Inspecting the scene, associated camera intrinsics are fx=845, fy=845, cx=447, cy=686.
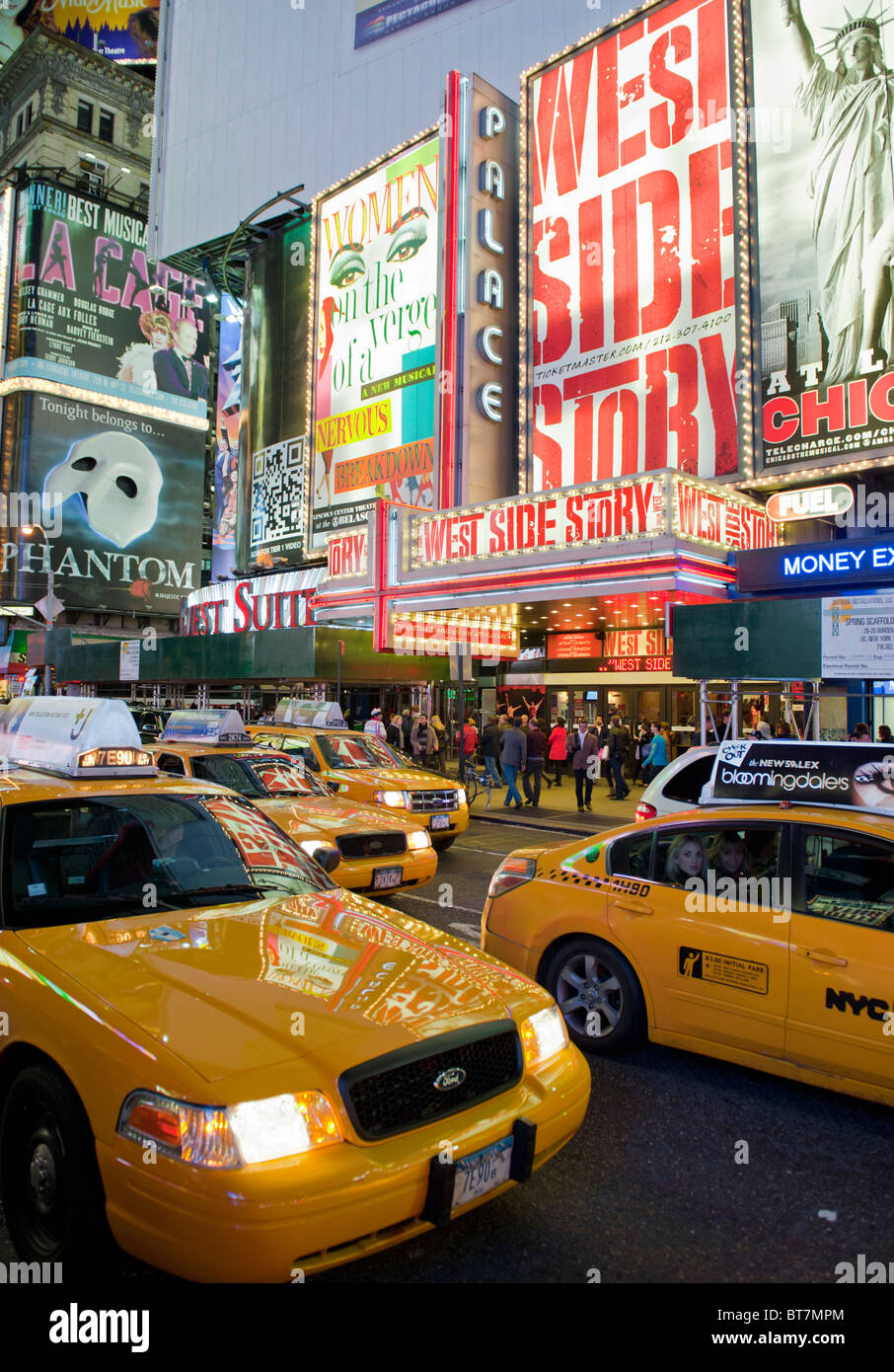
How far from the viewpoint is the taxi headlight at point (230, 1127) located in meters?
2.39

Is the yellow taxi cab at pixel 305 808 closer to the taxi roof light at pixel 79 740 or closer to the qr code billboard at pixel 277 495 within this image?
the taxi roof light at pixel 79 740

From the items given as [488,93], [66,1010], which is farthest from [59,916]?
[488,93]

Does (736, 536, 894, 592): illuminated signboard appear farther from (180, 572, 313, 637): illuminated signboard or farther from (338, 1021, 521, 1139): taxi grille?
(180, 572, 313, 637): illuminated signboard

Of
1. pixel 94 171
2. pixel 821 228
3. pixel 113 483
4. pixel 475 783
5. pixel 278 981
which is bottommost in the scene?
pixel 475 783

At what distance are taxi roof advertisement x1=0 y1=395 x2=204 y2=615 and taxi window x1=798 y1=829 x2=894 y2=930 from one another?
52954mm

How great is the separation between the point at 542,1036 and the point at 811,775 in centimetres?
239

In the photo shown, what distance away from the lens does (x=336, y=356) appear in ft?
95.0

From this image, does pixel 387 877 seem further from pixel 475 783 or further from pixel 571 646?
pixel 571 646

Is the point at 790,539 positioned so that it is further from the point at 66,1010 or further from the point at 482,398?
the point at 66,1010

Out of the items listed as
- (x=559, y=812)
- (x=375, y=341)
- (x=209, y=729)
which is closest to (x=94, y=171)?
(x=375, y=341)

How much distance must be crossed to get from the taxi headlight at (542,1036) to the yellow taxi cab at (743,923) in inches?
52.5

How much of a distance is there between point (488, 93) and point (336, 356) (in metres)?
8.92

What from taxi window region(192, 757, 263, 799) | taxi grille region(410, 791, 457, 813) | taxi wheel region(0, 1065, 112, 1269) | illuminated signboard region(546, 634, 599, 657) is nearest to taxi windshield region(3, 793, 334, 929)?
taxi wheel region(0, 1065, 112, 1269)

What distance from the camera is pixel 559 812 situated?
659 inches
